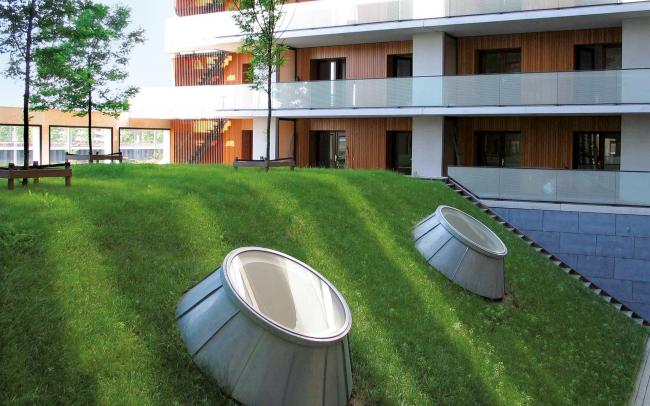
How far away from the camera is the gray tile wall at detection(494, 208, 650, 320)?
20.0 m

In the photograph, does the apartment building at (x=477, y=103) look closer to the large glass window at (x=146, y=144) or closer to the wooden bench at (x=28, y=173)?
the large glass window at (x=146, y=144)

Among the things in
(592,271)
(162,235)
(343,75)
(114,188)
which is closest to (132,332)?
(162,235)

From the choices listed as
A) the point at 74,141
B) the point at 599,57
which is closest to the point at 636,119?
the point at 599,57

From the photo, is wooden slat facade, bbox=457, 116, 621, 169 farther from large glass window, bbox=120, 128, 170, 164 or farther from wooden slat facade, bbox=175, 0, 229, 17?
large glass window, bbox=120, 128, 170, 164

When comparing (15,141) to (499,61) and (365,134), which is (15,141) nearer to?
(365,134)

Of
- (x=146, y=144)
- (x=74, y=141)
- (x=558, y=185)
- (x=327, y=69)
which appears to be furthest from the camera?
(x=146, y=144)

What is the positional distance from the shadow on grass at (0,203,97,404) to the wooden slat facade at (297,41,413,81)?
69.2 feet

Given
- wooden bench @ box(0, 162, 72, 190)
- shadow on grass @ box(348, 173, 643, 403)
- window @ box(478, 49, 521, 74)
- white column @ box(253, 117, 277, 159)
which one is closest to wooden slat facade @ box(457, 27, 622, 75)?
window @ box(478, 49, 521, 74)

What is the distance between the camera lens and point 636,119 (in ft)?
74.9

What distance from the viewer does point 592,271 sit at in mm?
20469

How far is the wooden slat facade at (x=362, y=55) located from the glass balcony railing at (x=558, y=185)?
23.4 ft

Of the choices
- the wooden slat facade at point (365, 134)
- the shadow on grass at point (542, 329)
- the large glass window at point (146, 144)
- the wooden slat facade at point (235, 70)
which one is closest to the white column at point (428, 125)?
the wooden slat facade at point (365, 134)

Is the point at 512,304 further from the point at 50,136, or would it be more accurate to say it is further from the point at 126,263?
the point at 50,136

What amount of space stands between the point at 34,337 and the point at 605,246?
16680 mm
